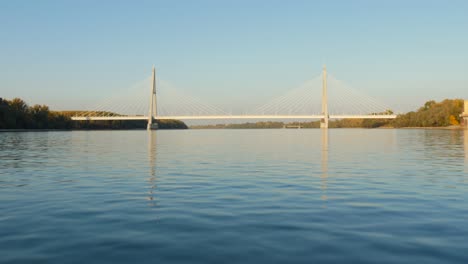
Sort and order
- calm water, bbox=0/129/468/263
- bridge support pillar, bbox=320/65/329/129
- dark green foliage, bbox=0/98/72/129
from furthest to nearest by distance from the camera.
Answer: bridge support pillar, bbox=320/65/329/129 < dark green foliage, bbox=0/98/72/129 < calm water, bbox=0/129/468/263

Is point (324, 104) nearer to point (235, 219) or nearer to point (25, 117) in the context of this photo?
point (25, 117)

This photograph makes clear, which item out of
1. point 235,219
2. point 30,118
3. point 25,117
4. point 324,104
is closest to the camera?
point 235,219

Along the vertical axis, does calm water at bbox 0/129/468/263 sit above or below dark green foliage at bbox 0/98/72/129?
below

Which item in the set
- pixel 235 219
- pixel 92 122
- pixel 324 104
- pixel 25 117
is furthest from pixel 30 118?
pixel 235 219

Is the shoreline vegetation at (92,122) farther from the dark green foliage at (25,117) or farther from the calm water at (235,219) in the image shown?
the calm water at (235,219)

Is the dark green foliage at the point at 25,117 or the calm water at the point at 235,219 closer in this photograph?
the calm water at the point at 235,219

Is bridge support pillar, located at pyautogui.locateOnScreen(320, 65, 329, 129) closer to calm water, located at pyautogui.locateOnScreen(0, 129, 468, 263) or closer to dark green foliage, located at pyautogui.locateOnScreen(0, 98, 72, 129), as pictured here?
dark green foliage, located at pyautogui.locateOnScreen(0, 98, 72, 129)

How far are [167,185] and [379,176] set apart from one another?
23.9ft

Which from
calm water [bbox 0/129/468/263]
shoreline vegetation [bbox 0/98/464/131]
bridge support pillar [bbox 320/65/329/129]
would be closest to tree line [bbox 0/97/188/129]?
shoreline vegetation [bbox 0/98/464/131]

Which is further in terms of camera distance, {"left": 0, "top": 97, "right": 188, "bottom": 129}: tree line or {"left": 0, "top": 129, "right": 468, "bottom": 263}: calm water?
{"left": 0, "top": 97, "right": 188, "bottom": 129}: tree line

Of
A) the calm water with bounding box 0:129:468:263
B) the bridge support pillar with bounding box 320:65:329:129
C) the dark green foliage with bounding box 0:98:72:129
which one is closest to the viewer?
the calm water with bounding box 0:129:468:263

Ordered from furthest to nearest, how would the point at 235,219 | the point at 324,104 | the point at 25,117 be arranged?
the point at 324,104
the point at 25,117
the point at 235,219

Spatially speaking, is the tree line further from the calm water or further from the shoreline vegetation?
the calm water

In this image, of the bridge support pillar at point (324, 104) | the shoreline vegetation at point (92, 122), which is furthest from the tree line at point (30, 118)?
the bridge support pillar at point (324, 104)
